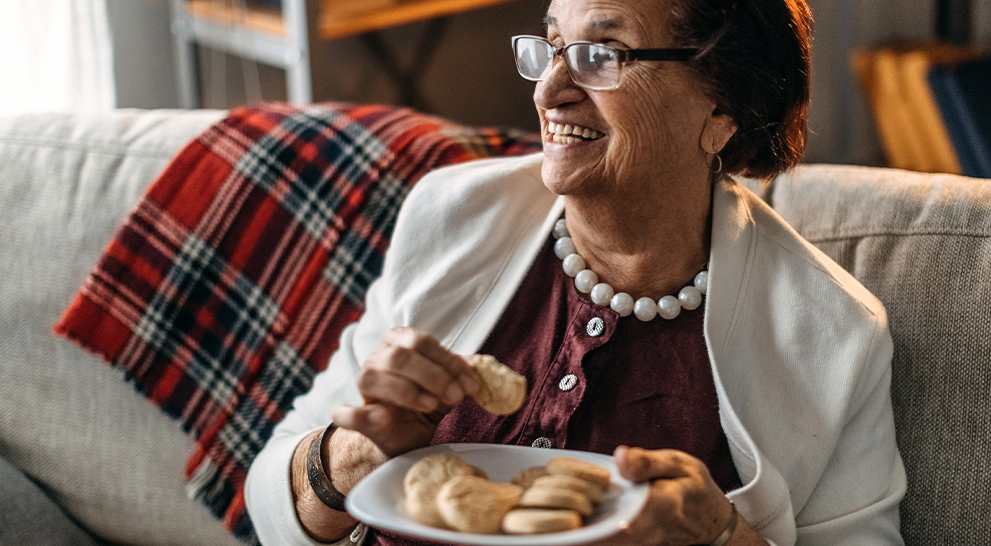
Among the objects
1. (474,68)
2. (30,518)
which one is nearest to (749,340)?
(30,518)

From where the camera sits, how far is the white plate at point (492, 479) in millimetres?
722

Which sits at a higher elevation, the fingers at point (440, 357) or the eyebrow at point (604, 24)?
the eyebrow at point (604, 24)

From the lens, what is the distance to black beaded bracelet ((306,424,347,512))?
41.6 inches

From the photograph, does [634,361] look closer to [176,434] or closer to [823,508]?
[823,508]

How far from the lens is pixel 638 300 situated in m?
1.13

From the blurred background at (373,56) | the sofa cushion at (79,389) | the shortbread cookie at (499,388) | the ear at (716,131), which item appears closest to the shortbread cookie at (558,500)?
the shortbread cookie at (499,388)

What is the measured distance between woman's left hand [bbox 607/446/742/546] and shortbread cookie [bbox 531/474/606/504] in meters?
0.03

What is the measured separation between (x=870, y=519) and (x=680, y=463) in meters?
0.35

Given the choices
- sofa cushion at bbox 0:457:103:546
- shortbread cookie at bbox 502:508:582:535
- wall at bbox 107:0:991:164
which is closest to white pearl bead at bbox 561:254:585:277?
shortbread cookie at bbox 502:508:582:535

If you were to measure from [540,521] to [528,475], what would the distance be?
12cm

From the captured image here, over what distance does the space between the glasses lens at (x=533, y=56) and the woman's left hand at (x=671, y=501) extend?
51 centimetres

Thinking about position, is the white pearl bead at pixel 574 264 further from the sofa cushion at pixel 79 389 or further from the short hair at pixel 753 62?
the sofa cushion at pixel 79 389

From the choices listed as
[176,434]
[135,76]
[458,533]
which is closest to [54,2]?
[135,76]

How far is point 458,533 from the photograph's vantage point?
A: 75cm
